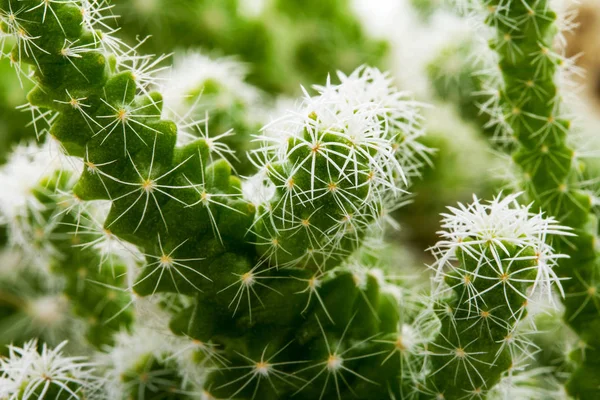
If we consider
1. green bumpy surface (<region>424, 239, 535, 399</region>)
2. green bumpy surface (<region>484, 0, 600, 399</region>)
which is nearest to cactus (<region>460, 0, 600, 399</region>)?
green bumpy surface (<region>484, 0, 600, 399</region>)

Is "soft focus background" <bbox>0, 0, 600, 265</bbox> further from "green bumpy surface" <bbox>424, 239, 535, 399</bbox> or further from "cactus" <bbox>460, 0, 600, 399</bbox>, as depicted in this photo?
"green bumpy surface" <bbox>424, 239, 535, 399</bbox>

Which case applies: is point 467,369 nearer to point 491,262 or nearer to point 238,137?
point 491,262

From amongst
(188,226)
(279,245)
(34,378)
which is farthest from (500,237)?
(34,378)

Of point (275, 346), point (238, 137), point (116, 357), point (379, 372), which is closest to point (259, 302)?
point (275, 346)

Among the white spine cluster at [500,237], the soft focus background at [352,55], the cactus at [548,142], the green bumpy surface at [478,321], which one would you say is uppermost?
the soft focus background at [352,55]

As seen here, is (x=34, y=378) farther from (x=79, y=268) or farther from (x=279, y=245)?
(x=279, y=245)

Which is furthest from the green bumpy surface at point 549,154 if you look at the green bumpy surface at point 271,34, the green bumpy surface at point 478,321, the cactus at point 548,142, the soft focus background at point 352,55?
the green bumpy surface at point 271,34

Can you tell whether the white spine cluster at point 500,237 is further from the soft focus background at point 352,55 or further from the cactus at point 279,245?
the soft focus background at point 352,55
